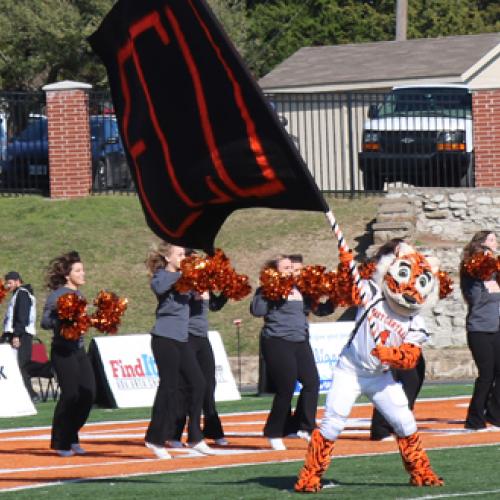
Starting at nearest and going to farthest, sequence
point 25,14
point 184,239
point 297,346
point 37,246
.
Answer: point 184,239 → point 297,346 → point 37,246 → point 25,14

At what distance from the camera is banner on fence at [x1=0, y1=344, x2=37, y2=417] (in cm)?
1892

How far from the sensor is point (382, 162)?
29.3 m

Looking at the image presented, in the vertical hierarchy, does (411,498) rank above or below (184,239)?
below

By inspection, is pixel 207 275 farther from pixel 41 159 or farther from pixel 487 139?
pixel 41 159

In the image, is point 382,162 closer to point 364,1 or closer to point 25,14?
point 25,14

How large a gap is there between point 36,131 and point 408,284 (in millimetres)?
19502

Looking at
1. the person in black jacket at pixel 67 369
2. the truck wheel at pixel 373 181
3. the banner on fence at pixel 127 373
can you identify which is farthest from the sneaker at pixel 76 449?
the truck wheel at pixel 373 181

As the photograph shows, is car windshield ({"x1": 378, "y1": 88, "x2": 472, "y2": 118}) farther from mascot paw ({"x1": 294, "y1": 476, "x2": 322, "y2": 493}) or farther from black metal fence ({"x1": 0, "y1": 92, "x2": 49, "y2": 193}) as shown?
mascot paw ({"x1": 294, "y1": 476, "x2": 322, "y2": 493})

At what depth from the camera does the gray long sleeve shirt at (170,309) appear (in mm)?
13289

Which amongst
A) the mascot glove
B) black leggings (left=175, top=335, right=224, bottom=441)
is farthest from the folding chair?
the mascot glove

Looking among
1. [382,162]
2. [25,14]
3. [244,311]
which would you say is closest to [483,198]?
[382,162]

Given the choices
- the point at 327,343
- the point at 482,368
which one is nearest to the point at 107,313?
the point at 482,368

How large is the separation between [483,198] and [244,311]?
4760mm

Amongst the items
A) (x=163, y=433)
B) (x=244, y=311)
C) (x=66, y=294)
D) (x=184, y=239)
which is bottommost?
(x=244, y=311)
